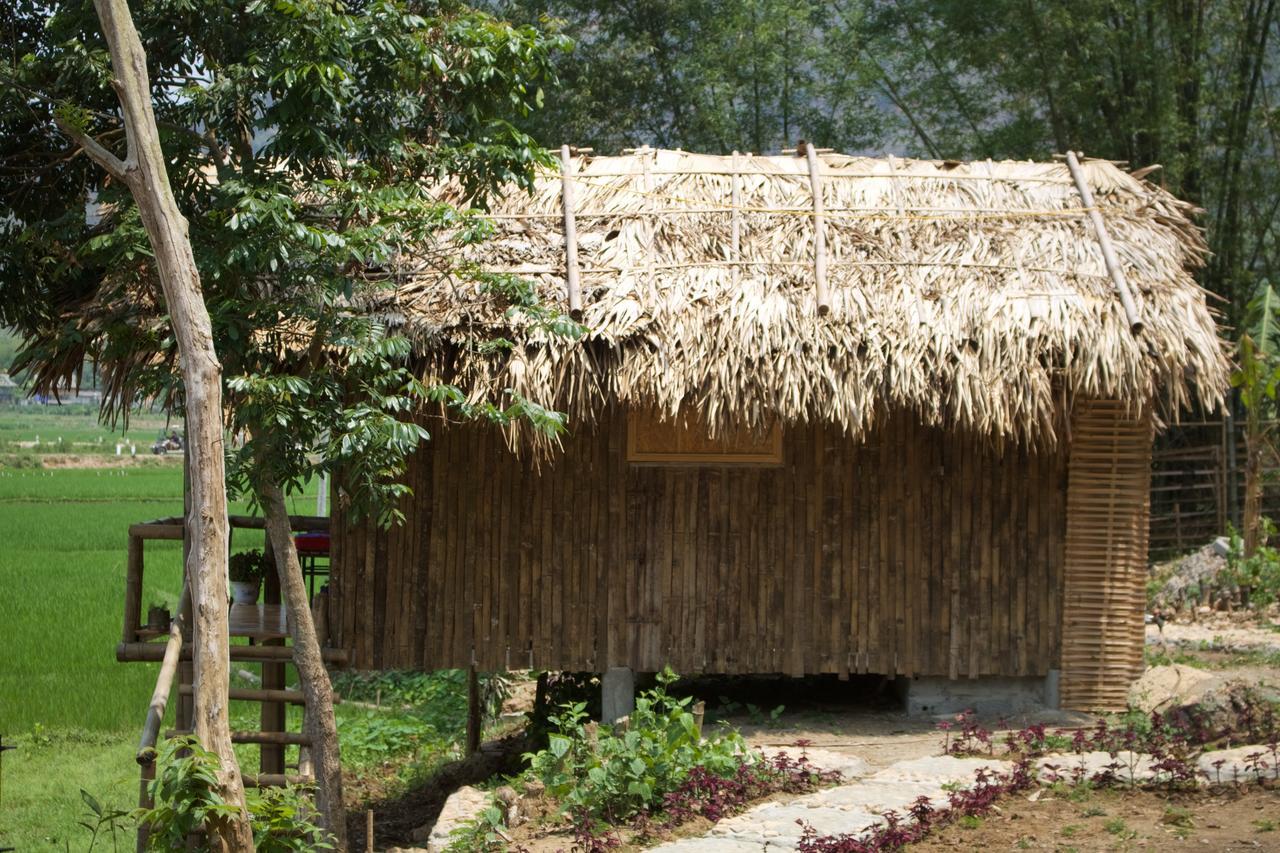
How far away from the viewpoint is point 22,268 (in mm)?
6727

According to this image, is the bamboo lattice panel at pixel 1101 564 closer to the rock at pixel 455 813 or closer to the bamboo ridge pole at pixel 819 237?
the bamboo ridge pole at pixel 819 237

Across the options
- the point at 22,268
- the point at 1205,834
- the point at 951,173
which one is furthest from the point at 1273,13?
the point at 22,268

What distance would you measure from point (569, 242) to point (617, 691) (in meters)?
2.53

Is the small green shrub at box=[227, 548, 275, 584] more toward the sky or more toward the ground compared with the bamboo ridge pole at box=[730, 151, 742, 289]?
more toward the ground

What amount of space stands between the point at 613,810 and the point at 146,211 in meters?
3.13

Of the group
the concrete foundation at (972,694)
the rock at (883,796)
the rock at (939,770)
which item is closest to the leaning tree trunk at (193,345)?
the rock at (883,796)

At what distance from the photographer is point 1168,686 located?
25.5 feet

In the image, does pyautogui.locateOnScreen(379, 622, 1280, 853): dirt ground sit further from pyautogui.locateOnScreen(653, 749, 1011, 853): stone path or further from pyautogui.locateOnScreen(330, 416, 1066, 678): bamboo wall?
pyautogui.locateOnScreen(330, 416, 1066, 678): bamboo wall

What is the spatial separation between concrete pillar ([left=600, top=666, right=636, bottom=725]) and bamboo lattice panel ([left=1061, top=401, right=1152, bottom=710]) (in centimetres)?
242

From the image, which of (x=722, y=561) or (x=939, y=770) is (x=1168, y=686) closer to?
(x=939, y=770)

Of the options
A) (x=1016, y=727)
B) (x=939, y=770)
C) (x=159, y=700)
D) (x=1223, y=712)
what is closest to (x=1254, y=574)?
(x=1016, y=727)

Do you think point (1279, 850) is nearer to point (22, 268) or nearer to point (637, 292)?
point (637, 292)

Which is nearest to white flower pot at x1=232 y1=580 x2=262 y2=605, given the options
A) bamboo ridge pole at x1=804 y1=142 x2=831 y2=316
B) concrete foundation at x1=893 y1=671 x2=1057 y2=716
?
bamboo ridge pole at x1=804 y1=142 x2=831 y2=316

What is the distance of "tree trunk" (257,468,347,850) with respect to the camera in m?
6.12
